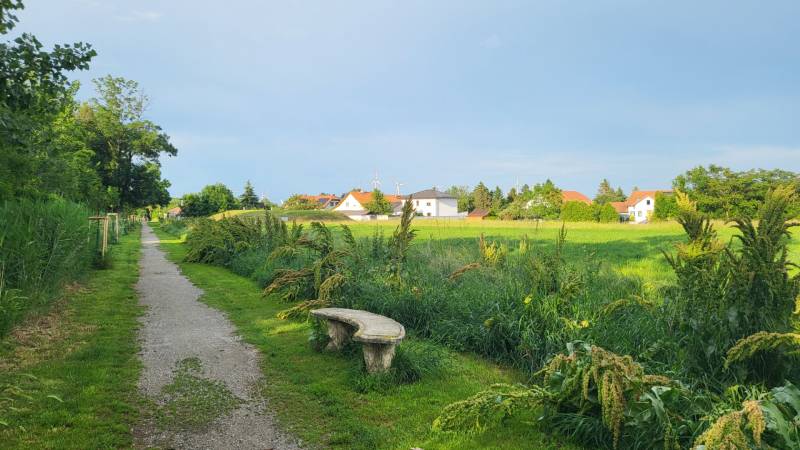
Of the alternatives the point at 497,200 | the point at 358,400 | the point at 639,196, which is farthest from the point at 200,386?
the point at 639,196

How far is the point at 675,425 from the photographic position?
3479mm

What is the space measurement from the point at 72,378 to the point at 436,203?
311 feet

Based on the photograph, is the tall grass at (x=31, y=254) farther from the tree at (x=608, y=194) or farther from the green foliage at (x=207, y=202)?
the tree at (x=608, y=194)

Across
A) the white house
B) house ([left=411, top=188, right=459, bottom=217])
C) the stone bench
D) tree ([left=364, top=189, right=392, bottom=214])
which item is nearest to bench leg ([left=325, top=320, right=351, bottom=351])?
the stone bench

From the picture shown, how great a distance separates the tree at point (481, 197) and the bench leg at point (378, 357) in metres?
97.7

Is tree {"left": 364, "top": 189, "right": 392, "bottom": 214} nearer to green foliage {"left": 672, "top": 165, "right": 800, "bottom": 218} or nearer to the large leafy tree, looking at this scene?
green foliage {"left": 672, "top": 165, "right": 800, "bottom": 218}

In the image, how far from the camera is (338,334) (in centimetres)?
644

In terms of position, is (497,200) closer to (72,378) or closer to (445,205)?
(445,205)

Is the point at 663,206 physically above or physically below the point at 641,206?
below

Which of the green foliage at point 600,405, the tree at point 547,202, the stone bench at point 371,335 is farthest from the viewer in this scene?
the tree at point 547,202

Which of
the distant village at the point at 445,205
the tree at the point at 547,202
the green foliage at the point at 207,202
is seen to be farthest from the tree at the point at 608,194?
the green foliage at the point at 207,202

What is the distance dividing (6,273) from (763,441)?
834 centimetres

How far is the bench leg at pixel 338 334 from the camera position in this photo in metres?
6.43

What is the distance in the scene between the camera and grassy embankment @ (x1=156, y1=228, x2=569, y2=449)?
404cm
